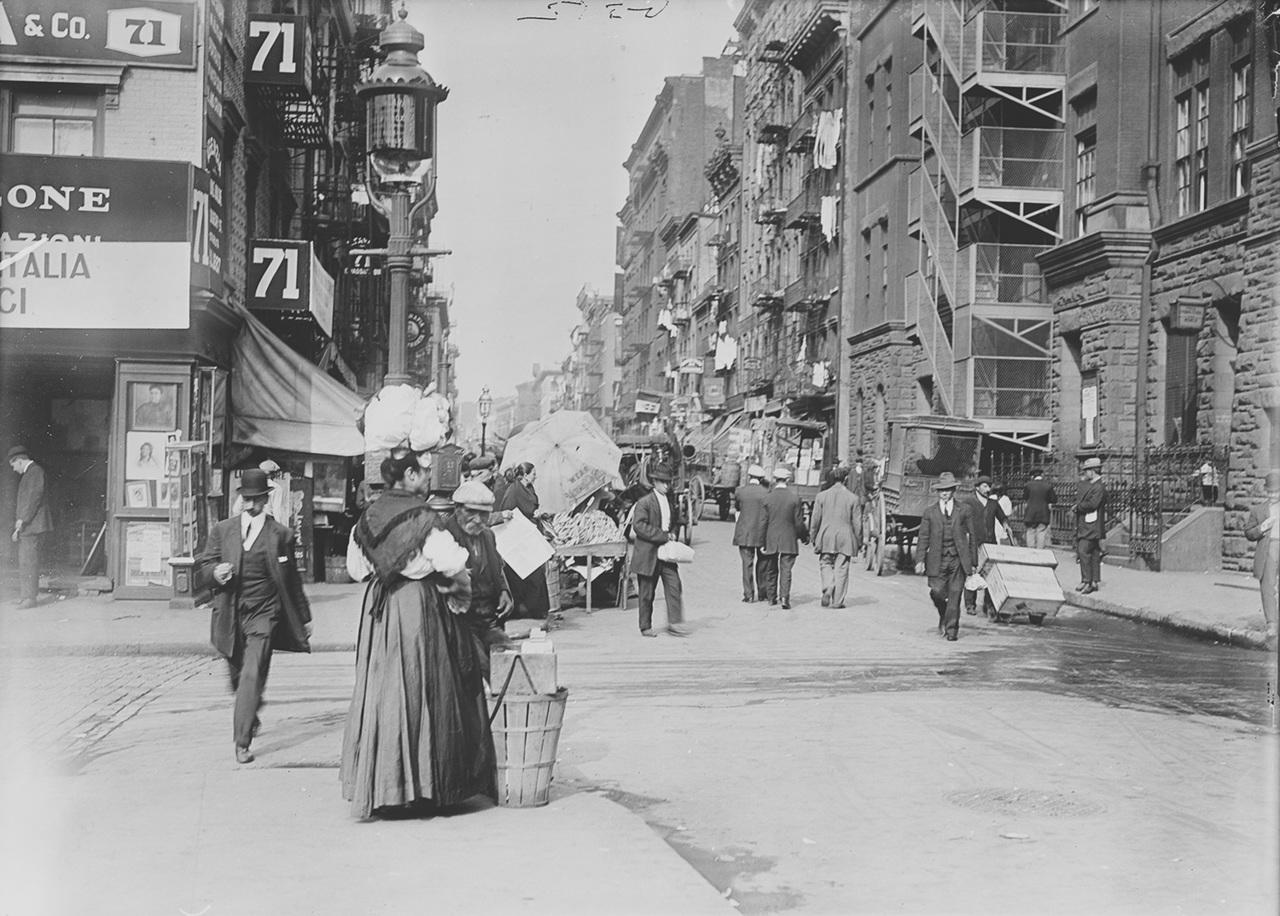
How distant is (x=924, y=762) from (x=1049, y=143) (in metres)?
26.9

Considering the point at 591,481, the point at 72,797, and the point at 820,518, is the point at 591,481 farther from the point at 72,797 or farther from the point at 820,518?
the point at 72,797

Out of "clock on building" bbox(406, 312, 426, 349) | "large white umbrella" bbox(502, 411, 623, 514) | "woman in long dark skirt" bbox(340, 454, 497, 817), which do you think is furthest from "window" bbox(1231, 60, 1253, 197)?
"woman in long dark skirt" bbox(340, 454, 497, 817)

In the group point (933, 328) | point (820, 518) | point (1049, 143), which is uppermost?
point (1049, 143)

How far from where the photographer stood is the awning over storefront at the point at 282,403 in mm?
19391

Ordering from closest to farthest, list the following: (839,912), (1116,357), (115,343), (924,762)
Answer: (839,912) < (924,762) < (115,343) < (1116,357)

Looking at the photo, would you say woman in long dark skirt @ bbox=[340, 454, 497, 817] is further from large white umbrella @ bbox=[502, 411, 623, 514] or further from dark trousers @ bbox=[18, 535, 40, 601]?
large white umbrella @ bbox=[502, 411, 623, 514]

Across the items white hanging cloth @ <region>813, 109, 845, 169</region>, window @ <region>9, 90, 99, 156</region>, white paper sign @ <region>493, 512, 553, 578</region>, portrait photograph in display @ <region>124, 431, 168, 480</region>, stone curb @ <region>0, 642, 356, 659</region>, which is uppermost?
white hanging cloth @ <region>813, 109, 845, 169</region>

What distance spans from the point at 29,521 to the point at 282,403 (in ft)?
14.8

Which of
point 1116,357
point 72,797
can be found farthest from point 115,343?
point 1116,357

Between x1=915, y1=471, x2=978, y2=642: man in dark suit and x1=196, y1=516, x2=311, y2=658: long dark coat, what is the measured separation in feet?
25.9

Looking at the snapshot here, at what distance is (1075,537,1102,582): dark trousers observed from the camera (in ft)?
63.7

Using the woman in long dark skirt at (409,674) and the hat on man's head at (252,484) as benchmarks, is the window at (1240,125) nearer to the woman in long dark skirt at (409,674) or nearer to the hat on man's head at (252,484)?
the hat on man's head at (252,484)

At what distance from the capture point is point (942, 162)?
34.9 metres

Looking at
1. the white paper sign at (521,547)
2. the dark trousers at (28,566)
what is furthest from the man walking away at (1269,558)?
the dark trousers at (28,566)
